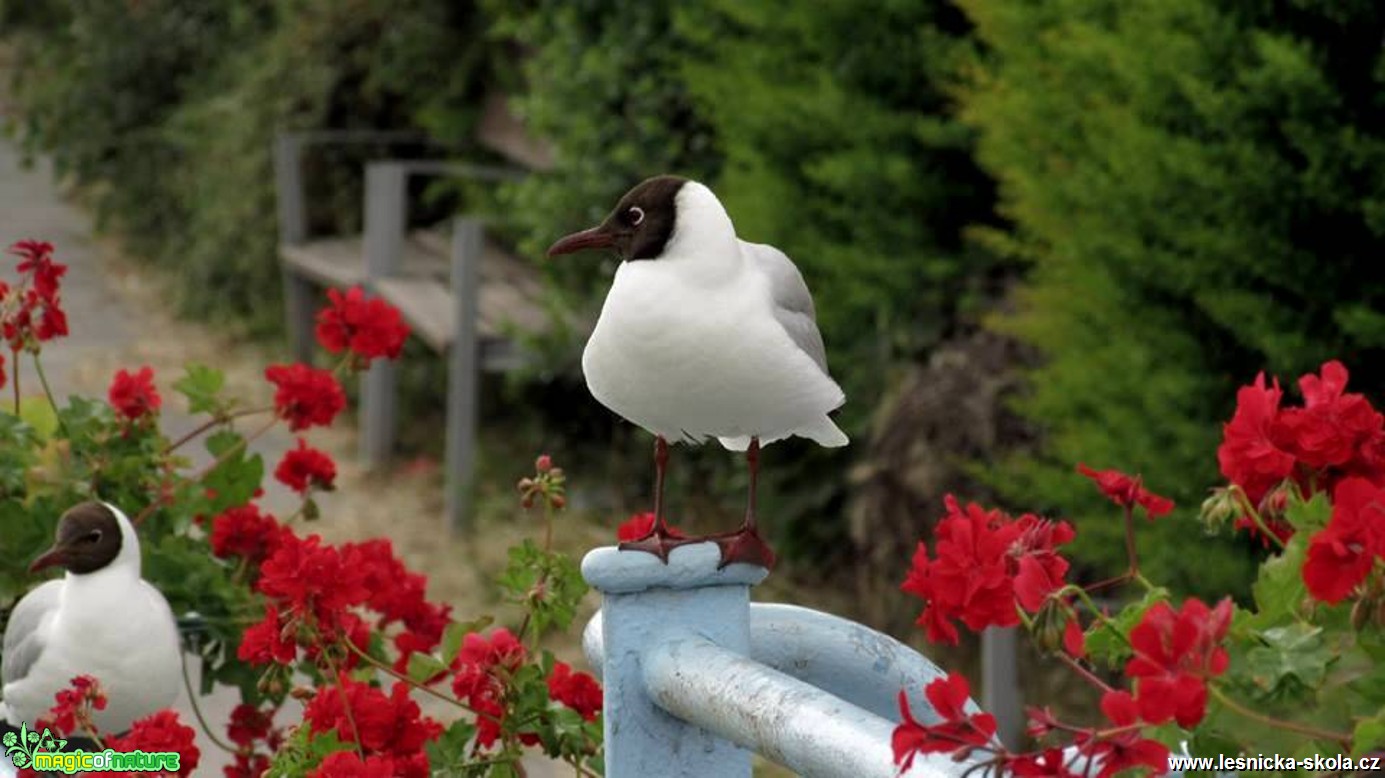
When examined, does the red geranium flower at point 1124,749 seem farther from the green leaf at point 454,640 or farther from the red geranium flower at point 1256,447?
the green leaf at point 454,640

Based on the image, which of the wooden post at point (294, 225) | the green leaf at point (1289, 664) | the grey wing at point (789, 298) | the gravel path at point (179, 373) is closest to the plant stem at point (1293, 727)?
the green leaf at point (1289, 664)

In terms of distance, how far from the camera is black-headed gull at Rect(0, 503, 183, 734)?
8.50 ft

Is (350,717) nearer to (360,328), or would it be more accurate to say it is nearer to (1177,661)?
(360,328)

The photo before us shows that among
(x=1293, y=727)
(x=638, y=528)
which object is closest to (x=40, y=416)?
(x=638, y=528)

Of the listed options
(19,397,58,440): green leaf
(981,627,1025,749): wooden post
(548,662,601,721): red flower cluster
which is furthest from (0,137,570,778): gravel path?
(548,662,601,721): red flower cluster

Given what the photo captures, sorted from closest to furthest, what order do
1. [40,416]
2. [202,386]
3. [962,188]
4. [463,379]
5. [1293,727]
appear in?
1. [1293,727]
2. [202,386]
3. [40,416]
4. [962,188]
5. [463,379]

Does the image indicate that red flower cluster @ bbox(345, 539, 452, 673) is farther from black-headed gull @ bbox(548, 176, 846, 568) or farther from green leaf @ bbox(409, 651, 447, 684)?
black-headed gull @ bbox(548, 176, 846, 568)

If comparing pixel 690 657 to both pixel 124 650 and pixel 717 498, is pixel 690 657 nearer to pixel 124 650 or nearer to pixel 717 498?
pixel 124 650

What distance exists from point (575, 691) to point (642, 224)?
0.52m

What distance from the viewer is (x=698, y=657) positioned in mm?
1891

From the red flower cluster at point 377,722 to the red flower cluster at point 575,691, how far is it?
14 centimetres

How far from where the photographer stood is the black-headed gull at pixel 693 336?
2.00 meters

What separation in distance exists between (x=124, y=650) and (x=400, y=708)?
518 millimetres

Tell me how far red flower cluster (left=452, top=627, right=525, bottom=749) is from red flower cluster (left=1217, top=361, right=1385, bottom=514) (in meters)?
0.84
